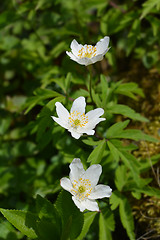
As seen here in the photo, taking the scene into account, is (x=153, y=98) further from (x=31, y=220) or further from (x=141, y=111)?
(x=31, y=220)

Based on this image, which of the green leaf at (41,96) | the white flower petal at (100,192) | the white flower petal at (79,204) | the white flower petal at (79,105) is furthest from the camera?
the green leaf at (41,96)

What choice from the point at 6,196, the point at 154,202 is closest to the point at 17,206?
the point at 6,196

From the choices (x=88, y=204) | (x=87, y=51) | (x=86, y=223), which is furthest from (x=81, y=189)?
(x=87, y=51)

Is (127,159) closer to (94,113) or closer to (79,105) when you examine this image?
(94,113)

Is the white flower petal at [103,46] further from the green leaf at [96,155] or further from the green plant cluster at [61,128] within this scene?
the green leaf at [96,155]

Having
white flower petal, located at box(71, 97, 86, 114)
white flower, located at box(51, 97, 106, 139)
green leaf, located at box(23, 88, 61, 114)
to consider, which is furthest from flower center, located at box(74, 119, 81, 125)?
green leaf, located at box(23, 88, 61, 114)

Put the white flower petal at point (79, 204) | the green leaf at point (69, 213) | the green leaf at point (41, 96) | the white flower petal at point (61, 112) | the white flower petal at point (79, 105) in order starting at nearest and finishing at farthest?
the white flower petal at point (79, 204)
the green leaf at point (69, 213)
the white flower petal at point (61, 112)
the white flower petal at point (79, 105)
the green leaf at point (41, 96)

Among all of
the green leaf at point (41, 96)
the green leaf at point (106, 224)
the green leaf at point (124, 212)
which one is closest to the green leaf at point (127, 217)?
the green leaf at point (124, 212)
